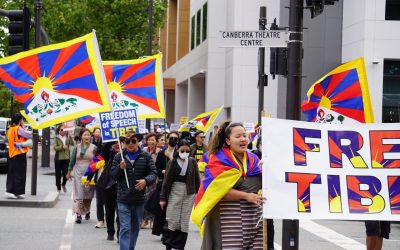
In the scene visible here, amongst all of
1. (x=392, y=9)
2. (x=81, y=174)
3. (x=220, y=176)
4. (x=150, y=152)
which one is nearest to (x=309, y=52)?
(x=392, y=9)

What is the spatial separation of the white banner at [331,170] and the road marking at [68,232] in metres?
5.25

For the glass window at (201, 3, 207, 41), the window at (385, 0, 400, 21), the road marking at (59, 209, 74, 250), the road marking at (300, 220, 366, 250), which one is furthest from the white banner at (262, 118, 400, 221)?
the glass window at (201, 3, 207, 41)

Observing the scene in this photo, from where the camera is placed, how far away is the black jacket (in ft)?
35.2

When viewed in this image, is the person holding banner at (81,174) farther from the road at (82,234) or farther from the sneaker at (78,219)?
the road at (82,234)

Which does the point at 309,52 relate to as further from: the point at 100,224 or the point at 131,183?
the point at 131,183

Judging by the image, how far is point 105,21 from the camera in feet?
155

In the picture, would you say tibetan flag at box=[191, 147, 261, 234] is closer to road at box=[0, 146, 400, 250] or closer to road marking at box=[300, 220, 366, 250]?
road at box=[0, 146, 400, 250]

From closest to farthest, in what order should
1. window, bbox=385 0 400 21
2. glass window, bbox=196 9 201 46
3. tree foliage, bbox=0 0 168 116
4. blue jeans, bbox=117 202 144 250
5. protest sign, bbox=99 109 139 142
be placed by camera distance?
1. blue jeans, bbox=117 202 144 250
2. protest sign, bbox=99 109 139 142
3. window, bbox=385 0 400 21
4. tree foliage, bbox=0 0 168 116
5. glass window, bbox=196 9 201 46

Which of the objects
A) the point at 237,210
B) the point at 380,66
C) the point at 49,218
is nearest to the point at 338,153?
the point at 237,210

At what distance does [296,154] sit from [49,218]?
8800 millimetres

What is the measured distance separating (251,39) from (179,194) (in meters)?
2.82

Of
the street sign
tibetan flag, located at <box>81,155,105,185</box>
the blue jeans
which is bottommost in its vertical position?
the blue jeans

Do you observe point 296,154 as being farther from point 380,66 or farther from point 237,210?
point 380,66

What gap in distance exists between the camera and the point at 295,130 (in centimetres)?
776
